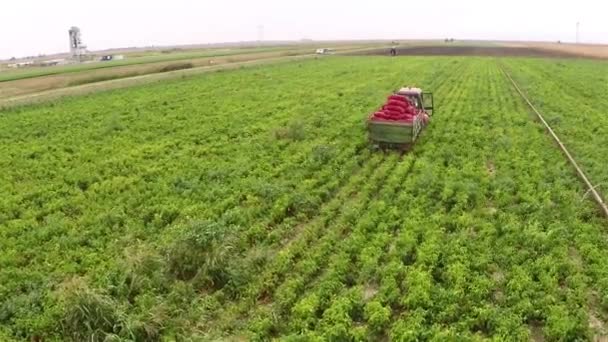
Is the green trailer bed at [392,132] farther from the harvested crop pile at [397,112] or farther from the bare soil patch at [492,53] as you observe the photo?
the bare soil patch at [492,53]

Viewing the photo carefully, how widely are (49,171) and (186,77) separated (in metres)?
34.4

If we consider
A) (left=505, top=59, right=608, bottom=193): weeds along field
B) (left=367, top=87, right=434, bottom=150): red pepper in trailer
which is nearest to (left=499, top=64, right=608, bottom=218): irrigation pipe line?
(left=505, top=59, right=608, bottom=193): weeds along field

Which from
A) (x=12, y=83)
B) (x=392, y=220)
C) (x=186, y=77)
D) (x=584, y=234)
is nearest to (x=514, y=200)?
(x=584, y=234)

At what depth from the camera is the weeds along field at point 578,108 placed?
58.7 ft

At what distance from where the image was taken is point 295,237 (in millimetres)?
12133

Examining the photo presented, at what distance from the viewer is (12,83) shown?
163ft

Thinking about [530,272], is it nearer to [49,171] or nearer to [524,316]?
[524,316]

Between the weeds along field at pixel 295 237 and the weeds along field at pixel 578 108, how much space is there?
109 centimetres

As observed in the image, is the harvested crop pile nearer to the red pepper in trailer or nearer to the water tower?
the red pepper in trailer

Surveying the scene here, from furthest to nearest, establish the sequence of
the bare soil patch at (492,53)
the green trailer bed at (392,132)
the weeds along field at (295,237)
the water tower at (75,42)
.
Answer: the water tower at (75,42) < the bare soil patch at (492,53) < the green trailer bed at (392,132) < the weeds along field at (295,237)

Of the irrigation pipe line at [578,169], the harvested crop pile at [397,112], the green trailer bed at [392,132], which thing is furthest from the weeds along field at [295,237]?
the harvested crop pile at [397,112]

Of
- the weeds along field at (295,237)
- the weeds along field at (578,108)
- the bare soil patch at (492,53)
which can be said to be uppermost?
the bare soil patch at (492,53)

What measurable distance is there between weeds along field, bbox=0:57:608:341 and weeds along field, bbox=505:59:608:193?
1.09 meters

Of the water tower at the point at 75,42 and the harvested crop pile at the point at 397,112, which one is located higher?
the water tower at the point at 75,42
